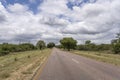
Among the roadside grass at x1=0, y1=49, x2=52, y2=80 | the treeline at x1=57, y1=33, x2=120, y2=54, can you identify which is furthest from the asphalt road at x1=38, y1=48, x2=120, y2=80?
the treeline at x1=57, y1=33, x2=120, y2=54

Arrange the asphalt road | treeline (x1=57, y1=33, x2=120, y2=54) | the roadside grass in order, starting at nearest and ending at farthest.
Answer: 1. the asphalt road
2. the roadside grass
3. treeline (x1=57, y1=33, x2=120, y2=54)

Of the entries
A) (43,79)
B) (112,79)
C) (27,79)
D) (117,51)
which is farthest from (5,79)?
(117,51)

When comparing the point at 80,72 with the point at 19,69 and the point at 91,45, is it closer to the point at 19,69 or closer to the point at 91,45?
the point at 19,69

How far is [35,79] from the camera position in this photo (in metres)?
10.8

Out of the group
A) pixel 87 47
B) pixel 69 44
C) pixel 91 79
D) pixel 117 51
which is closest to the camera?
pixel 91 79

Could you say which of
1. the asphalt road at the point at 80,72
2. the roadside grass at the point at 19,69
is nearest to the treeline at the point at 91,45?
the roadside grass at the point at 19,69

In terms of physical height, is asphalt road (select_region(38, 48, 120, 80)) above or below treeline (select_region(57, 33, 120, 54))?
below

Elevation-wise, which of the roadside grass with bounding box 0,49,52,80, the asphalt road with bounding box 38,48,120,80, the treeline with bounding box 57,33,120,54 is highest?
the treeline with bounding box 57,33,120,54

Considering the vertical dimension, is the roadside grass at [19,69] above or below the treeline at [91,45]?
below

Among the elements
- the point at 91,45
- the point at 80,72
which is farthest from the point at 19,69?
the point at 91,45

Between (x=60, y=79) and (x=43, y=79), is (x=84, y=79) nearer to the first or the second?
(x=60, y=79)

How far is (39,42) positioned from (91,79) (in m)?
120

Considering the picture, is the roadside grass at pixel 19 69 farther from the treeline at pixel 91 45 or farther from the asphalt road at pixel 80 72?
the treeline at pixel 91 45

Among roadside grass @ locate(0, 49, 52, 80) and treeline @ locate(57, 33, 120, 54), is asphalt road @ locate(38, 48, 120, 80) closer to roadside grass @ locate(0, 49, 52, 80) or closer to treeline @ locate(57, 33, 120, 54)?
roadside grass @ locate(0, 49, 52, 80)
